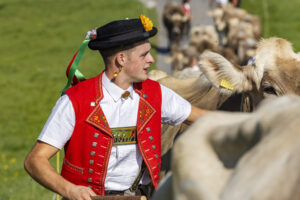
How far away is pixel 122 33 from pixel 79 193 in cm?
95

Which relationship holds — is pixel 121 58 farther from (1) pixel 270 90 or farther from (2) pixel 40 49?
(2) pixel 40 49

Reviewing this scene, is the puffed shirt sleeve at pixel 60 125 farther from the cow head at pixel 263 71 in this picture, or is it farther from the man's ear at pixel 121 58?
the cow head at pixel 263 71

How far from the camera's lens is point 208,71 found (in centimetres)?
407

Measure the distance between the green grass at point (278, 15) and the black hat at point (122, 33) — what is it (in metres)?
16.7

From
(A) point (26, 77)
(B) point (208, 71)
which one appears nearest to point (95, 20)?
(A) point (26, 77)

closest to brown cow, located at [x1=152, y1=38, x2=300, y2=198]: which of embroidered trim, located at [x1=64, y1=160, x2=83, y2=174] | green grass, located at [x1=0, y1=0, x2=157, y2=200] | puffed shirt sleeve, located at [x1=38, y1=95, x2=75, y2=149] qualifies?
embroidered trim, located at [x1=64, y1=160, x2=83, y2=174]

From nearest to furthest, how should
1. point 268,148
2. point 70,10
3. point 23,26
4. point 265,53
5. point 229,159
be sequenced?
point 268,148 → point 229,159 → point 265,53 → point 23,26 → point 70,10

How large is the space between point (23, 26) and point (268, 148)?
23.8m

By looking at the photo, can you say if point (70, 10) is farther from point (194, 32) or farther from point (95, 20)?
point (194, 32)

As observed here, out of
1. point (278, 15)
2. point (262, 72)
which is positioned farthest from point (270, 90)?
point (278, 15)

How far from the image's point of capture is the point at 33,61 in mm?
A: 19781

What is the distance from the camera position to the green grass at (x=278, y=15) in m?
20.7

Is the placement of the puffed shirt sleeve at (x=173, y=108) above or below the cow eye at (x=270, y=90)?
above

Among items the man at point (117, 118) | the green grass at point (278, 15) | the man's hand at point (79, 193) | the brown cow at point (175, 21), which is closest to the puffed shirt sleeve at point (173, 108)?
the man at point (117, 118)
